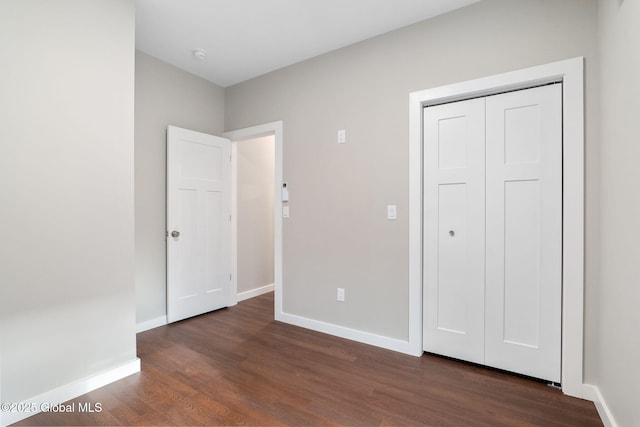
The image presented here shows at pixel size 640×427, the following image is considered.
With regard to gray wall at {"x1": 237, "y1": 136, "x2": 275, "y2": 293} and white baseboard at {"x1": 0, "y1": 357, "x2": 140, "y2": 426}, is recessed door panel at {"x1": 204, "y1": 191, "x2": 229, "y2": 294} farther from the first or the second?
white baseboard at {"x1": 0, "y1": 357, "x2": 140, "y2": 426}

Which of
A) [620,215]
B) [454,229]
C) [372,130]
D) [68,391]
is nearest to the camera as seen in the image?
[620,215]

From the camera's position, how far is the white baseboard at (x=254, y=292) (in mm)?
4021

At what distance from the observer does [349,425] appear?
Result: 5.38 ft

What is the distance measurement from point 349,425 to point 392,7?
2.82 metres

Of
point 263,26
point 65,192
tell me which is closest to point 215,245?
point 65,192

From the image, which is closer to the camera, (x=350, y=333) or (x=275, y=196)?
(x=350, y=333)

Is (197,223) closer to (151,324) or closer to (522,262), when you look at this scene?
(151,324)

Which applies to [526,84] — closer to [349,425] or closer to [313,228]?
[313,228]

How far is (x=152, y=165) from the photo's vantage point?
Answer: 3.04 metres

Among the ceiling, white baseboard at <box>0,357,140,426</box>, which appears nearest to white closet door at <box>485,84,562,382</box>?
the ceiling

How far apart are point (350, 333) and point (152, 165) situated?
2.55 meters

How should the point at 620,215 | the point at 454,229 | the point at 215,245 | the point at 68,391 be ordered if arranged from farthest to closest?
the point at 215,245
the point at 454,229
the point at 68,391
the point at 620,215

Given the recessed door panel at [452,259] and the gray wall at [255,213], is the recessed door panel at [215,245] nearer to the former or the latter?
the gray wall at [255,213]

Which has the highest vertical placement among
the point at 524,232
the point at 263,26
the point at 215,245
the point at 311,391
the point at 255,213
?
the point at 263,26
